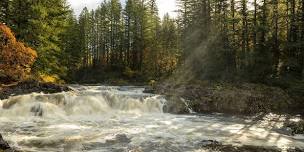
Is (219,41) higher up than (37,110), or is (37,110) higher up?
(219,41)

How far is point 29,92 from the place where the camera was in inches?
1094

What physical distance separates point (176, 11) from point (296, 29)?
28.7m

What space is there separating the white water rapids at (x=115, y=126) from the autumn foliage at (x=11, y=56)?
7.30 m

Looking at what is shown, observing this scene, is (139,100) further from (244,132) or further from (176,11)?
(176,11)

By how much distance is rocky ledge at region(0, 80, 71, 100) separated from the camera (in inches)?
1076

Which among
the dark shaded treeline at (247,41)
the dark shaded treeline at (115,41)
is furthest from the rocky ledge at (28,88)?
the dark shaded treeline at (247,41)

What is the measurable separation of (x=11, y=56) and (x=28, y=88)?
16.0ft

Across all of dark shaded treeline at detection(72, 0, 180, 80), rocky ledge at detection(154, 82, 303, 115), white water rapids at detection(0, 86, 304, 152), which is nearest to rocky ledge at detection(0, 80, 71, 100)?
white water rapids at detection(0, 86, 304, 152)

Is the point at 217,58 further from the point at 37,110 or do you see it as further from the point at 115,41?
the point at 115,41

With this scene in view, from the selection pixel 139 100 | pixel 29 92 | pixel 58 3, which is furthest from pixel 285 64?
pixel 58 3

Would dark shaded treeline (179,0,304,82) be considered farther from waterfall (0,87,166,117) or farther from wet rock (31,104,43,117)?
wet rock (31,104,43,117)

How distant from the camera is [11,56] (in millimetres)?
32031

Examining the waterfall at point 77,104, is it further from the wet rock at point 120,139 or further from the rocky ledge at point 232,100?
the wet rock at point 120,139

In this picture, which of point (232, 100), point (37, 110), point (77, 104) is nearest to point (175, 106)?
point (232, 100)
